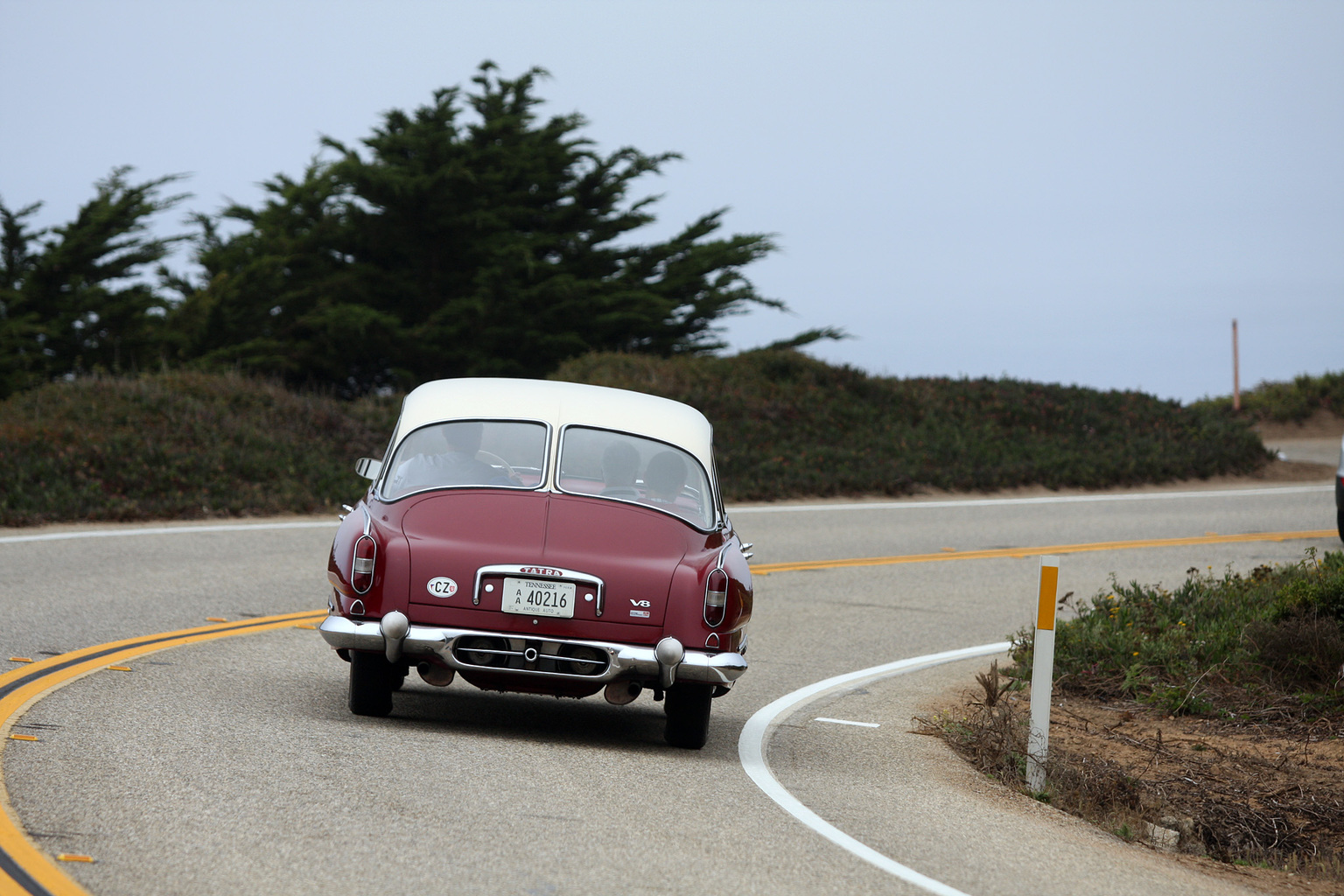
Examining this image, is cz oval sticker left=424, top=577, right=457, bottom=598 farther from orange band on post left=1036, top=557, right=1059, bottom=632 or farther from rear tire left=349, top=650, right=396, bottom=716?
orange band on post left=1036, top=557, right=1059, bottom=632

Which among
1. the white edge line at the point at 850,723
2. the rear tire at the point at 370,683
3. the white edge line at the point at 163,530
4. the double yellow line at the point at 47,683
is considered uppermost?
the white edge line at the point at 163,530

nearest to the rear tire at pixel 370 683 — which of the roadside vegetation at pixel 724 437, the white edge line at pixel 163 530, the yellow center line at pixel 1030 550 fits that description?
the yellow center line at pixel 1030 550

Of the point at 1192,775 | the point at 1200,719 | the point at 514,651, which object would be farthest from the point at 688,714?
the point at 1200,719

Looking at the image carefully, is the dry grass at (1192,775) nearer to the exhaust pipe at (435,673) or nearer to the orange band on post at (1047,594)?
the orange band on post at (1047,594)

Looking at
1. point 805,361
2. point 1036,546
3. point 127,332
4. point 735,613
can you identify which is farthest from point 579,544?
point 127,332

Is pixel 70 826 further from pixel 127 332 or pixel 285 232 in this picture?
pixel 285 232

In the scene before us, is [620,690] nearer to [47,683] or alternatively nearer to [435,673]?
[435,673]

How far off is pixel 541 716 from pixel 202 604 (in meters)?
4.41

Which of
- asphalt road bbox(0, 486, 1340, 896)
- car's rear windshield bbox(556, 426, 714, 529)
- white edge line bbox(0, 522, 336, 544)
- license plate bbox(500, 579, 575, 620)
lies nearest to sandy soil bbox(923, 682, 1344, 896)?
asphalt road bbox(0, 486, 1340, 896)

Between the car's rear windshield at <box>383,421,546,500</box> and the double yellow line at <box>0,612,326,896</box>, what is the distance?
2143mm

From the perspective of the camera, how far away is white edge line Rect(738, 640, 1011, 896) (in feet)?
16.9

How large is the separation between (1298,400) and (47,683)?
40707 mm

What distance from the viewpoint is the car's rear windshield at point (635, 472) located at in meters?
7.56

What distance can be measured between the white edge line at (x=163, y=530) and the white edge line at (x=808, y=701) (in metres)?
8.26
